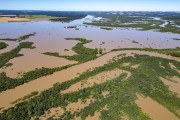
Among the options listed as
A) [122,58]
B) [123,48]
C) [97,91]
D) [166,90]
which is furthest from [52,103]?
[123,48]

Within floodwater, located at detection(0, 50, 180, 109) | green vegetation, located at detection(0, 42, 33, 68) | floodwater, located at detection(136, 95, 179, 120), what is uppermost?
green vegetation, located at detection(0, 42, 33, 68)

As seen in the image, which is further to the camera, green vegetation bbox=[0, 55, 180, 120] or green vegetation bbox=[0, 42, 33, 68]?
green vegetation bbox=[0, 42, 33, 68]

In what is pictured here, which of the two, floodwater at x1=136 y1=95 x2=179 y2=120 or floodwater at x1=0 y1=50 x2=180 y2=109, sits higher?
floodwater at x1=0 y1=50 x2=180 y2=109

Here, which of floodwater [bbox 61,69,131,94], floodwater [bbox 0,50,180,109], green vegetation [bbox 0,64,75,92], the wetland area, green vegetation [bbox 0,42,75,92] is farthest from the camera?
floodwater [bbox 61,69,131,94]

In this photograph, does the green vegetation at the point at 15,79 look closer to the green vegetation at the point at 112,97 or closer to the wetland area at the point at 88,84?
the wetland area at the point at 88,84

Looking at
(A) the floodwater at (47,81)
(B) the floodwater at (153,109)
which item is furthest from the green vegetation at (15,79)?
(B) the floodwater at (153,109)

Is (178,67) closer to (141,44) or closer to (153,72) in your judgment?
(153,72)

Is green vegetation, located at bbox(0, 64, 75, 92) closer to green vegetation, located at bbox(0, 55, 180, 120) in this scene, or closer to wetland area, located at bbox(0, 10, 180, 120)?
wetland area, located at bbox(0, 10, 180, 120)

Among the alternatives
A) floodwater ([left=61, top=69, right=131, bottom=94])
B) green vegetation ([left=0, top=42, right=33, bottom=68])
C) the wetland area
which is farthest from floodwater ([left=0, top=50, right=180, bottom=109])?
green vegetation ([left=0, top=42, right=33, bottom=68])

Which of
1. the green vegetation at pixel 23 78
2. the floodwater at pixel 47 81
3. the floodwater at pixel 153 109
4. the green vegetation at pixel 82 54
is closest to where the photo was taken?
the floodwater at pixel 153 109
